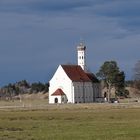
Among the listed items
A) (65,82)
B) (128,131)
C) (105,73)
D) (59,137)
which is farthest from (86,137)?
(105,73)

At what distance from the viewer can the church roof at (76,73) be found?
541 ft

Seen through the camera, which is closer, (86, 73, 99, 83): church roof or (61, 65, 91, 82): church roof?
(61, 65, 91, 82): church roof

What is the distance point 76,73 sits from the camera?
167125mm

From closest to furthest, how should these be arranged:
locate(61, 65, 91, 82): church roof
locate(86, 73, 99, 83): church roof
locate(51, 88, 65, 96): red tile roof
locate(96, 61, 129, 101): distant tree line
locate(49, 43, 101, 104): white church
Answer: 1. locate(51, 88, 65, 96): red tile roof
2. locate(49, 43, 101, 104): white church
3. locate(61, 65, 91, 82): church roof
4. locate(86, 73, 99, 83): church roof
5. locate(96, 61, 129, 101): distant tree line

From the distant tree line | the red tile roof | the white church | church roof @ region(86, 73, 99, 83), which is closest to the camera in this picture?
the red tile roof

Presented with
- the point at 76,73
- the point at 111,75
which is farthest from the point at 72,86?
the point at 111,75

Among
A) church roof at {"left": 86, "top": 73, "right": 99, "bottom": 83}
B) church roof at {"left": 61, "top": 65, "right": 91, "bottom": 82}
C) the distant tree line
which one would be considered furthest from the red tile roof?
the distant tree line

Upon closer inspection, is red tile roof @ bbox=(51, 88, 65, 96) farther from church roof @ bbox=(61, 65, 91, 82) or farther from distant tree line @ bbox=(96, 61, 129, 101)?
distant tree line @ bbox=(96, 61, 129, 101)

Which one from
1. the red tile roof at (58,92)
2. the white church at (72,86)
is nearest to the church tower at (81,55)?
the white church at (72,86)

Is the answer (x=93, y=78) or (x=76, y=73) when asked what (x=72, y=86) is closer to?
(x=76, y=73)

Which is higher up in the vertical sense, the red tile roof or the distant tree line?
the distant tree line

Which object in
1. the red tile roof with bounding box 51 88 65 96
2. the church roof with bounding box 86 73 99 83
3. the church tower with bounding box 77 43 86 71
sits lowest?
the red tile roof with bounding box 51 88 65 96

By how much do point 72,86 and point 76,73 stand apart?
5060 mm

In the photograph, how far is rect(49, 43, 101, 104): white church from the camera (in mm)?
162375
